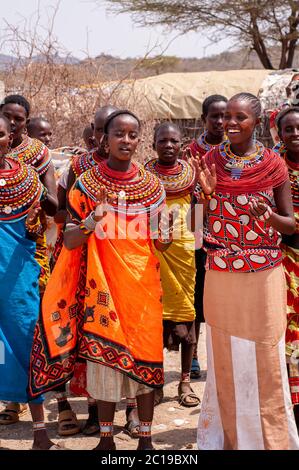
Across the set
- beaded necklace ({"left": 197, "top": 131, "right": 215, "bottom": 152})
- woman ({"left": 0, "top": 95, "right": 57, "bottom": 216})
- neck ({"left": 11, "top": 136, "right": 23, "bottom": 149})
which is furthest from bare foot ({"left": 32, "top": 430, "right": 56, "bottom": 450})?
beaded necklace ({"left": 197, "top": 131, "right": 215, "bottom": 152})

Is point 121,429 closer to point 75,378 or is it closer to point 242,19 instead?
point 75,378

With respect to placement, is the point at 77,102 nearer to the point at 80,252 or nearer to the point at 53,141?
the point at 53,141

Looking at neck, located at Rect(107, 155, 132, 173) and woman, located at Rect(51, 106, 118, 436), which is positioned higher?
neck, located at Rect(107, 155, 132, 173)

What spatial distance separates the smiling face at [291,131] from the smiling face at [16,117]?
1.80 metres

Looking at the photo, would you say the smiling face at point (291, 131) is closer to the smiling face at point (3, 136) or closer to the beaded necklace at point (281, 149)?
the beaded necklace at point (281, 149)

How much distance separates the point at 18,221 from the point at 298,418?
6.72ft

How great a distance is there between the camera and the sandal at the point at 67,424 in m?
4.48

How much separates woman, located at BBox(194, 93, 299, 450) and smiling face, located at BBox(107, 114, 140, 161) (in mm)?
471

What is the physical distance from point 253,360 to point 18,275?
1.50m

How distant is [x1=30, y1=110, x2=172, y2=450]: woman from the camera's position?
12.5 ft

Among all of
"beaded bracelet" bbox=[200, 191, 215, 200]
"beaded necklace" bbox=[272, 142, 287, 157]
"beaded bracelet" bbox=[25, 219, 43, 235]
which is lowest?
"beaded bracelet" bbox=[25, 219, 43, 235]

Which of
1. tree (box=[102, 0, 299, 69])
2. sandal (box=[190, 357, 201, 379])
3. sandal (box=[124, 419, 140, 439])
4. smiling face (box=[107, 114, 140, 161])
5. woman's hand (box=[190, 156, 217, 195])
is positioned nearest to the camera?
woman's hand (box=[190, 156, 217, 195])

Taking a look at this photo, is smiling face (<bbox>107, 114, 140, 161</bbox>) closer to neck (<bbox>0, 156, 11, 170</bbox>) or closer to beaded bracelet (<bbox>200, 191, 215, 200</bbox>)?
beaded bracelet (<bbox>200, 191, 215, 200</bbox>)

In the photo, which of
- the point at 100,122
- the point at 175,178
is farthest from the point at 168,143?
the point at 100,122
